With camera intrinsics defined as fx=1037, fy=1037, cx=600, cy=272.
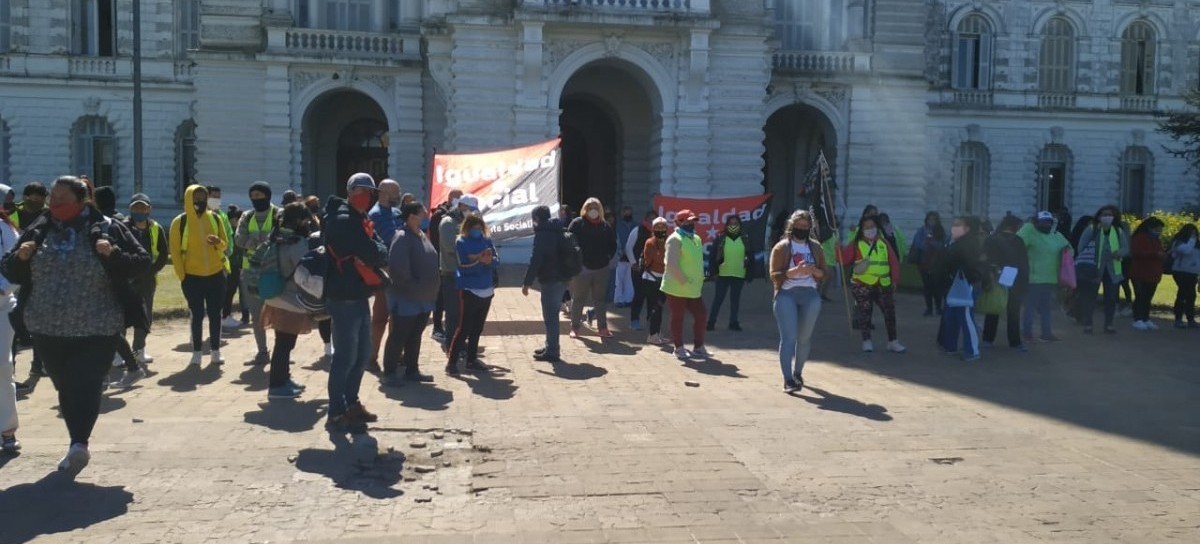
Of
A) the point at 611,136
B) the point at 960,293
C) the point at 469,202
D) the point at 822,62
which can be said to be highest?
the point at 822,62

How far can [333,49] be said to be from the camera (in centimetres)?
2623

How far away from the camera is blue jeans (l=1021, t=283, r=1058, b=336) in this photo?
13812mm

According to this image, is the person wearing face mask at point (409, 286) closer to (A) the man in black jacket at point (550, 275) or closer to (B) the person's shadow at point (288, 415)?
(B) the person's shadow at point (288, 415)

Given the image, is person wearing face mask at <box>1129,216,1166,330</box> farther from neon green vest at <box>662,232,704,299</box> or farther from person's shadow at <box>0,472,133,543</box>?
person's shadow at <box>0,472,133,543</box>

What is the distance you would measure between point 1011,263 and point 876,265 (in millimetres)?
1944

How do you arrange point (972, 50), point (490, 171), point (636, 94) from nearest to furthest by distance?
1. point (490, 171)
2. point (636, 94)
3. point (972, 50)

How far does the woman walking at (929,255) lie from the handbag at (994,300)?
3348mm

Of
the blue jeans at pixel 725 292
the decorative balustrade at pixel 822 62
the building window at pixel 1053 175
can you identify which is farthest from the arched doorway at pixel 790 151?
the blue jeans at pixel 725 292

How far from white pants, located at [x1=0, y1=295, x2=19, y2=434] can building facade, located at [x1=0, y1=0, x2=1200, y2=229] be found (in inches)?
695

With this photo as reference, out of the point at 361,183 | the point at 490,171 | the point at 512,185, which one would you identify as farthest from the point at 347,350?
the point at 490,171

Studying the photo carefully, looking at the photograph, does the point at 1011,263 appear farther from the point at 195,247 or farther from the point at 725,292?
the point at 195,247

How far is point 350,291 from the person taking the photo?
25.4 ft

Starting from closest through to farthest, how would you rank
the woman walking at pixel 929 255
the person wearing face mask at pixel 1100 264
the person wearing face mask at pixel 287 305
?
the person wearing face mask at pixel 287 305
the person wearing face mask at pixel 1100 264
the woman walking at pixel 929 255

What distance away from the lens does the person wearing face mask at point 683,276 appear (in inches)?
457
